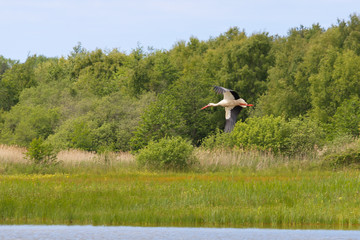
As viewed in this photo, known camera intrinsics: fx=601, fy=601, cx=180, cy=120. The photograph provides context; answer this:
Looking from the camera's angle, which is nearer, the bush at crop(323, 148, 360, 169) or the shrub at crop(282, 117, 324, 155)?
the bush at crop(323, 148, 360, 169)

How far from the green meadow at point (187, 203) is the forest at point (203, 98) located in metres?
13.9

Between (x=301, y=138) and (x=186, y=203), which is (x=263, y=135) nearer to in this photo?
→ (x=301, y=138)

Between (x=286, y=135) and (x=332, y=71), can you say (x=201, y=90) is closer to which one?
(x=332, y=71)

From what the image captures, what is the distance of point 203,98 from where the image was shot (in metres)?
57.5

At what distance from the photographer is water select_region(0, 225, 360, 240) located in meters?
14.1

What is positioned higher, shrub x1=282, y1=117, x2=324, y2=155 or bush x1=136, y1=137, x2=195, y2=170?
shrub x1=282, y1=117, x2=324, y2=155

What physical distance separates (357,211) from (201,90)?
40040mm

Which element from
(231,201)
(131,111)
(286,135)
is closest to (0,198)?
(231,201)

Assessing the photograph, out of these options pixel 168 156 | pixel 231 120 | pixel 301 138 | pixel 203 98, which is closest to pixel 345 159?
pixel 301 138

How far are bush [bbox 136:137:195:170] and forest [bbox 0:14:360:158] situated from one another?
5724mm

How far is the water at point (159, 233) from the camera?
46.2ft

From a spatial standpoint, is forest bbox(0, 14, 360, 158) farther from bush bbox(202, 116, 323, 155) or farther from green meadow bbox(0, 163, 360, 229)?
green meadow bbox(0, 163, 360, 229)

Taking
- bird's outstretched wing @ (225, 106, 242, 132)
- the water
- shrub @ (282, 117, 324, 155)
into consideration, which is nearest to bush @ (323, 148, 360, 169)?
shrub @ (282, 117, 324, 155)

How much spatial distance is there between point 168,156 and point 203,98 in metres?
27.7
